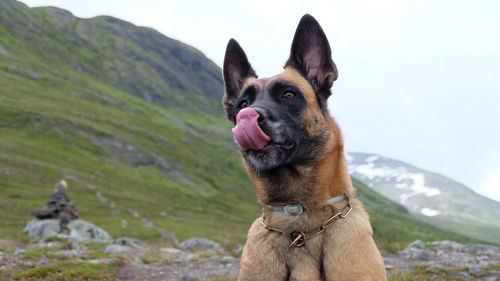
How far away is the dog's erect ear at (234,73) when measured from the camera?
22.7 ft

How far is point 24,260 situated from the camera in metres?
15.7

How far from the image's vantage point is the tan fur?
527 centimetres

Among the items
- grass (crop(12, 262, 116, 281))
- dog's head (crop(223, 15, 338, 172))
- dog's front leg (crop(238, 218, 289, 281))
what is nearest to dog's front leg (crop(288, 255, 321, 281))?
dog's front leg (crop(238, 218, 289, 281))

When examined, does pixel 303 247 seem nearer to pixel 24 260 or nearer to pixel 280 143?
pixel 280 143

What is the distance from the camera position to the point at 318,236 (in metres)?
5.46

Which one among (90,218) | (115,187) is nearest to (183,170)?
(115,187)

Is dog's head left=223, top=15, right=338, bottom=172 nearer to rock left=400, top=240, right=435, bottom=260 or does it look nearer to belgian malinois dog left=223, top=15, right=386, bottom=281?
belgian malinois dog left=223, top=15, right=386, bottom=281

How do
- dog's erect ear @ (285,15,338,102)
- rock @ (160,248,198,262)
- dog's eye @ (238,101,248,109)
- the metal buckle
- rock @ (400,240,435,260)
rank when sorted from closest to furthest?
the metal buckle < dog's erect ear @ (285,15,338,102) < dog's eye @ (238,101,248,109) < rock @ (160,248,198,262) < rock @ (400,240,435,260)

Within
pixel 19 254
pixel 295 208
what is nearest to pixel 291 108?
pixel 295 208

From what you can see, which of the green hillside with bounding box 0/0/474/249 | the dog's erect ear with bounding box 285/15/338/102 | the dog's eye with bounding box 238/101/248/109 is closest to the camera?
the dog's erect ear with bounding box 285/15/338/102

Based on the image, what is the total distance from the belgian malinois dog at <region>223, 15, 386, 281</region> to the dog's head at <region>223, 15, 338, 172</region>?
1 cm

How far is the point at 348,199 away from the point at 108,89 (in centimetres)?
18637

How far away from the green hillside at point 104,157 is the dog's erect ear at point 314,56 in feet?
64.6

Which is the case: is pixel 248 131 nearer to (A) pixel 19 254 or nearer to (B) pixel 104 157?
(A) pixel 19 254
